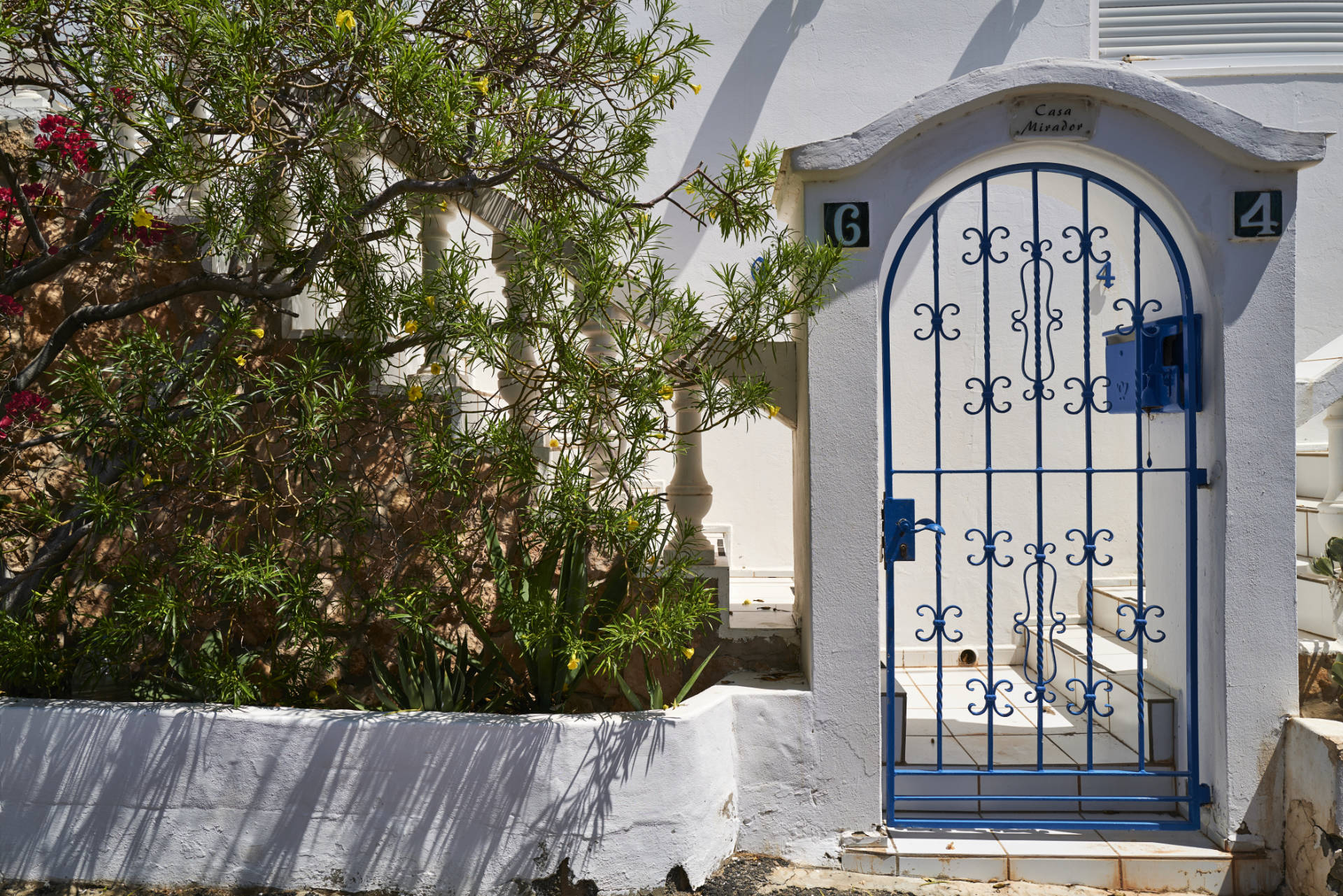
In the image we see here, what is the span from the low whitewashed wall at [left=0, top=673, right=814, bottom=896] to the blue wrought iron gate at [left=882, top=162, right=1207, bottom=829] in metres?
0.97

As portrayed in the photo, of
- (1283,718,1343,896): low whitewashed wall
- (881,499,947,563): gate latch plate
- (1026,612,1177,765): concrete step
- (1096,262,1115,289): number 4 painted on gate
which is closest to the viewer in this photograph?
(1283,718,1343,896): low whitewashed wall

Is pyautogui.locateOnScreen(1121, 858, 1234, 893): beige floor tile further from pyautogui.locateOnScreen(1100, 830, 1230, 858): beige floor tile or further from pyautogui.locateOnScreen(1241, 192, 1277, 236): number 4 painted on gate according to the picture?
pyautogui.locateOnScreen(1241, 192, 1277, 236): number 4 painted on gate

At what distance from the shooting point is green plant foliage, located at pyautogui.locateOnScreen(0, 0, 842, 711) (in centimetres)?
296

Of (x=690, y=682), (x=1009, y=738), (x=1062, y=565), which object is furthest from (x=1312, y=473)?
(x=690, y=682)

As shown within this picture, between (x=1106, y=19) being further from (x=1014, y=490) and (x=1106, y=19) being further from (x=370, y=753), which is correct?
(x=370, y=753)

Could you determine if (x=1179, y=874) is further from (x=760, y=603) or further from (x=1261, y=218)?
(x=1261, y=218)

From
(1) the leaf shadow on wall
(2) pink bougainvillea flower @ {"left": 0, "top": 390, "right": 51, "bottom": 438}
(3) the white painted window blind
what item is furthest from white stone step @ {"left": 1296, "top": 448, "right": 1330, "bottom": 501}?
(2) pink bougainvillea flower @ {"left": 0, "top": 390, "right": 51, "bottom": 438}

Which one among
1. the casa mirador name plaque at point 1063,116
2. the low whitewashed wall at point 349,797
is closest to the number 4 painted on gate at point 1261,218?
the casa mirador name plaque at point 1063,116

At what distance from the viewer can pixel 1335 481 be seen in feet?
13.4

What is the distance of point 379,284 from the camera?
337cm

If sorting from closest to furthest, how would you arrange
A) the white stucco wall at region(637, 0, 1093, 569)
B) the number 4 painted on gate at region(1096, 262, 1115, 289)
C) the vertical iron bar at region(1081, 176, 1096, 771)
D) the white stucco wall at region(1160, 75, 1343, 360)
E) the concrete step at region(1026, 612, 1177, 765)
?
the vertical iron bar at region(1081, 176, 1096, 771) < the concrete step at region(1026, 612, 1177, 765) < the number 4 painted on gate at region(1096, 262, 1115, 289) < the white stucco wall at region(1160, 75, 1343, 360) < the white stucco wall at region(637, 0, 1093, 569)

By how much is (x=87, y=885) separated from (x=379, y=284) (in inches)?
91.9

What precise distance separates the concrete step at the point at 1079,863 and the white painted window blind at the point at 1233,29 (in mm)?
4867

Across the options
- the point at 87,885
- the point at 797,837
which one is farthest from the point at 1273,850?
the point at 87,885
